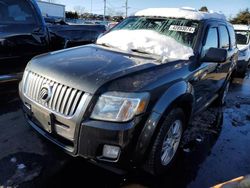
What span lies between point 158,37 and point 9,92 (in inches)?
130

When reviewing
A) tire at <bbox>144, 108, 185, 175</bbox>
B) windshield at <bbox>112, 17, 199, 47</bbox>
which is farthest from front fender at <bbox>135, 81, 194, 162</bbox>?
windshield at <bbox>112, 17, 199, 47</bbox>

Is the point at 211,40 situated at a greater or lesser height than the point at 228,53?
greater

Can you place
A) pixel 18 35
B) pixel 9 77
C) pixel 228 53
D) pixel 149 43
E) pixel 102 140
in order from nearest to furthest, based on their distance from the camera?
1. pixel 102 140
2. pixel 149 43
3. pixel 18 35
4. pixel 9 77
5. pixel 228 53

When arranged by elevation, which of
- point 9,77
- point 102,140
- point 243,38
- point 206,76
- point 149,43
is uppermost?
point 149,43

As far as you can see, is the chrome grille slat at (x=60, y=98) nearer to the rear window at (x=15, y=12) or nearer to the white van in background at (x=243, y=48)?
the rear window at (x=15, y=12)

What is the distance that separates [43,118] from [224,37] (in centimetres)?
368

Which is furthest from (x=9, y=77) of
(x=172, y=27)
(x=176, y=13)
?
(x=176, y=13)

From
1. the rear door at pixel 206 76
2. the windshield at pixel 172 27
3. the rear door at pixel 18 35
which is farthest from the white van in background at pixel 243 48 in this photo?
the rear door at pixel 18 35

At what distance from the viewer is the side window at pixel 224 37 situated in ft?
15.6

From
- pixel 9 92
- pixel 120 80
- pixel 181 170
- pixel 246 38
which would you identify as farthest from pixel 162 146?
pixel 246 38

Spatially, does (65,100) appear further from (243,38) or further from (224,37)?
(243,38)

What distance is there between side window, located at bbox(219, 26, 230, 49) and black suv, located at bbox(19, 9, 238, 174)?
2.93 feet

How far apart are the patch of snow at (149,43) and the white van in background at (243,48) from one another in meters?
6.79

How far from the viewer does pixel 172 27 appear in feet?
13.0
